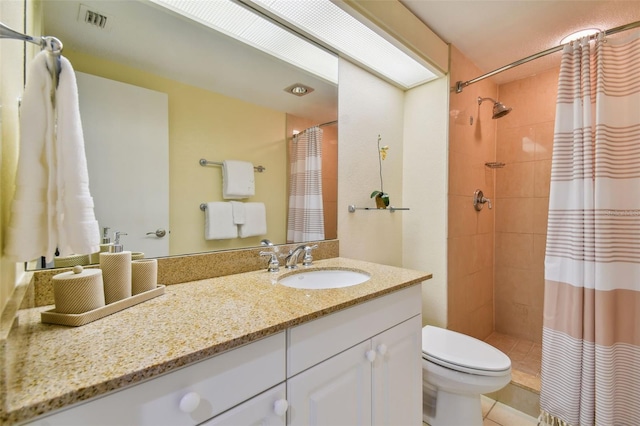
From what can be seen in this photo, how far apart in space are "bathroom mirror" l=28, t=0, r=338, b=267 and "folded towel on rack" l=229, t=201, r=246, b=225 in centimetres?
8

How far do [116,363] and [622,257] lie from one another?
191 cm

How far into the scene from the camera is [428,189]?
185cm

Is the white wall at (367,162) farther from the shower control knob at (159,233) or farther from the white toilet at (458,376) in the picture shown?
the shower control knob at (159,233)

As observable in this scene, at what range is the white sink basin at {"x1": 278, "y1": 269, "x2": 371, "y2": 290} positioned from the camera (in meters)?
1.24

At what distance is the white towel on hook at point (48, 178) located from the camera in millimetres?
538

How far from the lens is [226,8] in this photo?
1.12 meters

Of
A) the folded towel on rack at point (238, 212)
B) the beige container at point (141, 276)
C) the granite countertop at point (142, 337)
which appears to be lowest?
the granite countertop at point (142, 337)

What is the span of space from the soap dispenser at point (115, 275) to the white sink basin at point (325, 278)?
616 mm

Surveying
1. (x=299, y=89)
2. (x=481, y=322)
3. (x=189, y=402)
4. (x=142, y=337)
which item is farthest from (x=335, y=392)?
(x=481, y=322)

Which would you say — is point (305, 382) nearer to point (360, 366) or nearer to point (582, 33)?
point (360, 366)

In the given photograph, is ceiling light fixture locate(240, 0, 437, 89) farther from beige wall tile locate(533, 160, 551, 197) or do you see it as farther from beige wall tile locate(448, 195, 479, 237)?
beige wall tile locate(533, 160, 551, 197)

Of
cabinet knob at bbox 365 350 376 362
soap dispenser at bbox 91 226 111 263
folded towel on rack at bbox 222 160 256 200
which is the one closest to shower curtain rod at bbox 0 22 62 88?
soap dispenser at bbox 91 226 111 263

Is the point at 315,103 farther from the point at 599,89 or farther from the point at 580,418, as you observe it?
the point at 580,418

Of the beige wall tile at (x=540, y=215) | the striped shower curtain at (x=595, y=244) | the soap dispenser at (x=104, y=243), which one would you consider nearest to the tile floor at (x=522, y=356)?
the striped shower curtain at (x=595, y=244)
